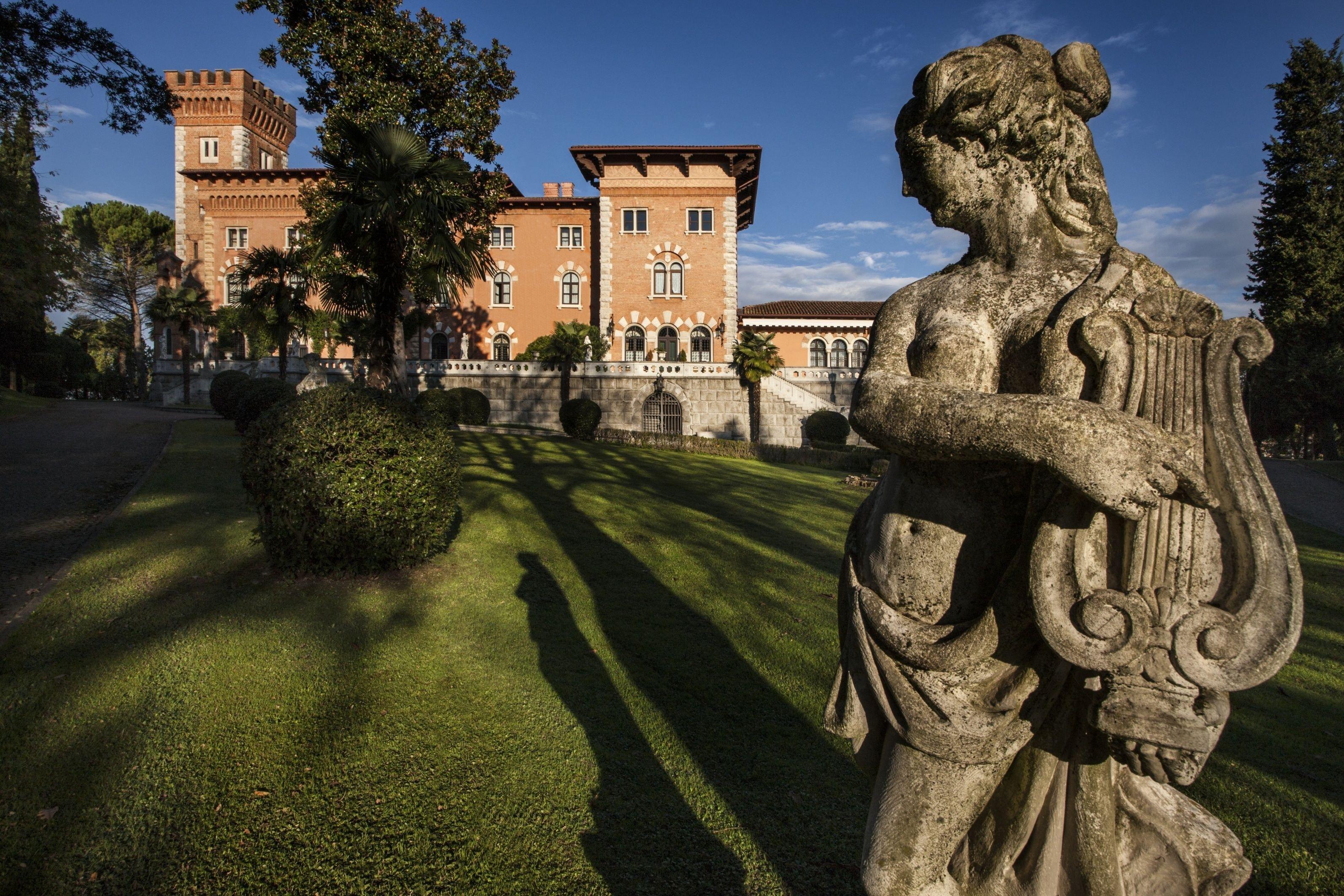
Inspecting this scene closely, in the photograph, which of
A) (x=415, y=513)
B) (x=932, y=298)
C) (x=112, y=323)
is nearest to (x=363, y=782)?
(x=415, y=513)

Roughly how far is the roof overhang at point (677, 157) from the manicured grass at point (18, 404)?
80.4ft

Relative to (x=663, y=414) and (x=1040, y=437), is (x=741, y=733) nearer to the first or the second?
(x=1040, y=437)

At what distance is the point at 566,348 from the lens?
29969 millimetres

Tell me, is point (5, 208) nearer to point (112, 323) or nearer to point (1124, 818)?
point (1124, 818)

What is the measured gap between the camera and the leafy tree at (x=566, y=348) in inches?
1179

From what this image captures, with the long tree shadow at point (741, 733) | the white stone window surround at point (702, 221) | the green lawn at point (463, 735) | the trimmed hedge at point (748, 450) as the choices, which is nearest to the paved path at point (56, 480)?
the green lawn at point (463, 735)

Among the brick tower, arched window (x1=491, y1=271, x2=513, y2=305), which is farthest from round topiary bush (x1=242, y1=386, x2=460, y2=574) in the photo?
the brick tower

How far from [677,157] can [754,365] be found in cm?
1312

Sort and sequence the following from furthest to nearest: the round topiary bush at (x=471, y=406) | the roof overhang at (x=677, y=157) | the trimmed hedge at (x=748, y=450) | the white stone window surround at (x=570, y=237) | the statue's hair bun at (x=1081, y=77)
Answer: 1. the white stone window surround at (x=570, y=237)
2. the roof overhang at (x=677, y=157)
3. the round topiary bush at (x=471, y=406)
4. the trimmed hedge at (x=748, y=450)
5. the statue's hair bun at (x=1081, y=77)

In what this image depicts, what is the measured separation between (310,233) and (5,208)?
811 centimetres

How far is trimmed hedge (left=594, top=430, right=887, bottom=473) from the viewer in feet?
74.3

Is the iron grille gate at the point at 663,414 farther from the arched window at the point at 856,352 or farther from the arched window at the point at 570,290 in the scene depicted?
the arched window at the point at 856,352

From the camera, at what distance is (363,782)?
13.3ft

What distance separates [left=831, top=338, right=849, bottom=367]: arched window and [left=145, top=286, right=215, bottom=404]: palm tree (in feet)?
107
